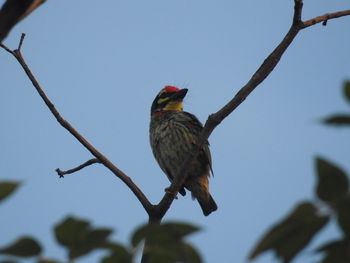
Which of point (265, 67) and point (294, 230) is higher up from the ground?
point (265, 67)

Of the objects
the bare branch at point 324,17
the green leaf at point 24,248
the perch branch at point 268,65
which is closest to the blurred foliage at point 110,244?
the green leaf at point 24,248

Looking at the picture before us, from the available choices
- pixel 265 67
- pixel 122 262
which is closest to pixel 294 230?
pixel 122 262

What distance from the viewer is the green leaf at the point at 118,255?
104cm

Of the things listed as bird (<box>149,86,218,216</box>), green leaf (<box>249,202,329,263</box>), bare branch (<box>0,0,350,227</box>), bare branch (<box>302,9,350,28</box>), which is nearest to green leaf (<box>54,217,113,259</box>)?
green leaf (<box>249,202,329,263</box>)

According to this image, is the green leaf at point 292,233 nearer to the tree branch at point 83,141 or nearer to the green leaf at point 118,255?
the green leaf at point 118,255

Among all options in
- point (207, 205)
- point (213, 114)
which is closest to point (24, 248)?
point (213, 114)

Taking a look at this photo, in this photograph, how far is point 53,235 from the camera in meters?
1.08

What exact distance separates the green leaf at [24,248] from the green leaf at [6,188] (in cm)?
11

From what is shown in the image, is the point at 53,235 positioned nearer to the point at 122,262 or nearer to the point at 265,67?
the point at 122,262

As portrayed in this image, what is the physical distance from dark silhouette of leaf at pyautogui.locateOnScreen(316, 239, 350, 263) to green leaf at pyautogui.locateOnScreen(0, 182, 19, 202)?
0.68 metres

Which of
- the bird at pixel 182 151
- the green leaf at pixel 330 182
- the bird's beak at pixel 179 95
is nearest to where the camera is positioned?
the green leaf at pixel 330 182

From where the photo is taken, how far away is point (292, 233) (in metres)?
1.01

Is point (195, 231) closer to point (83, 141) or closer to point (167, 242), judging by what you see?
point (167, 242)

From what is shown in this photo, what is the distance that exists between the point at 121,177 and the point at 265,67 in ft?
5.66
